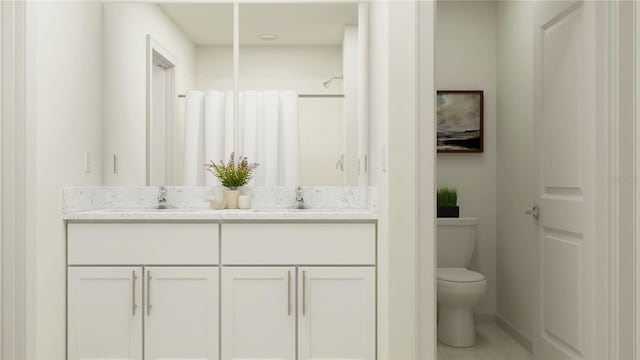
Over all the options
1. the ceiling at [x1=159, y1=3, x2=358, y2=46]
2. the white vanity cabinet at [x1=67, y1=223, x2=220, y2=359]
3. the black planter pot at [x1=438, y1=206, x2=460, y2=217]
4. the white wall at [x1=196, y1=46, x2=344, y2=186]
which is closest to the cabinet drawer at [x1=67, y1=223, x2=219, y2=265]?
the white vanity cabinet at [x1=67, y1=223, x2=220, y2=359]

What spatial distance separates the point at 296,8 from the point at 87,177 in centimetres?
147

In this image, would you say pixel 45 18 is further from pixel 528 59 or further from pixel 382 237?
pixel 528 59

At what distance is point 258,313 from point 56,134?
1.26 meters

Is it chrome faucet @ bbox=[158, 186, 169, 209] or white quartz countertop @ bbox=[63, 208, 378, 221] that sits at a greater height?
chrome faucet @ bbox=[158, 186, 169, 209]

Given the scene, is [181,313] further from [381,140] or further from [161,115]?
[381,140]

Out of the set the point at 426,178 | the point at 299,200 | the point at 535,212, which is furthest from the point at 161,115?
the point at 535,212

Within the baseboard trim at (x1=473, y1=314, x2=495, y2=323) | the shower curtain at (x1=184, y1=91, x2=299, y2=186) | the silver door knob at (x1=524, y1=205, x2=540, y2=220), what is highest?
the shower curtain at (x1=184, y1=91, x2=299, y2=186)

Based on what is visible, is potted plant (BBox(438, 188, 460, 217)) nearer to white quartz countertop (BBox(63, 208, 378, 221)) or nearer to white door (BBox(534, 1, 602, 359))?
white door (BBox(534, 1, 602, 359))

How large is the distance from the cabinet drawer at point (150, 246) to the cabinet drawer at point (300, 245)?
0.10m

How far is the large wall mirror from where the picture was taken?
2.76 meters

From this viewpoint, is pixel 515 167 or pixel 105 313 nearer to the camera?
pixel 105 313

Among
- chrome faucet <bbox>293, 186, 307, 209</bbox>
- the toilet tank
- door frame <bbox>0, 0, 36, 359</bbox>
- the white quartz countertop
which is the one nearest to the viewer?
door frame <bbox>0, 0, 36, 359</bbox>

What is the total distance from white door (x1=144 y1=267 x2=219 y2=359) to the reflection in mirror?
0.71 meters

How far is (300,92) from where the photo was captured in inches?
110
